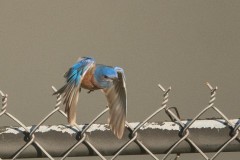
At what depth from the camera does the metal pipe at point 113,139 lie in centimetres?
285

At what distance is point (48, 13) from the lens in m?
4.84

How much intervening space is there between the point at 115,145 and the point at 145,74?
1.93 m

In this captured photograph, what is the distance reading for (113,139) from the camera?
2916mm

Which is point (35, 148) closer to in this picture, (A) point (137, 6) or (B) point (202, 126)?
(B) point (202, 126)

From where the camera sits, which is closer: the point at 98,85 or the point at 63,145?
the point at 63,145

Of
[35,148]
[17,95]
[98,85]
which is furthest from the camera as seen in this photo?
[17,95]

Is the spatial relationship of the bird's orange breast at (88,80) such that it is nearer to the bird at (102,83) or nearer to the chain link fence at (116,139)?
the bird at (102,83)

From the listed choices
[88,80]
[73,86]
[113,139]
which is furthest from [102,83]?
[113,139]

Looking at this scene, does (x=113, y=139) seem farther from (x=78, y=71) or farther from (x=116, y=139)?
(x=78, y=71)

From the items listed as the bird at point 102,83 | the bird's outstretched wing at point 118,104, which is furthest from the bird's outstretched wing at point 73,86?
the bird's outstretched wing at point 118,104

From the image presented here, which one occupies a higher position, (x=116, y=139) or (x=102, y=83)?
(x=102, y=83)

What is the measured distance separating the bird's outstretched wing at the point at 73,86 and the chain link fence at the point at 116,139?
0.11 feet

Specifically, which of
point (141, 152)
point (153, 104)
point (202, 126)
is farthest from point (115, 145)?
point (153, 104)

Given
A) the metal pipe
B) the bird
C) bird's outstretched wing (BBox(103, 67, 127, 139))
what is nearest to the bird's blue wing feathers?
the bird
